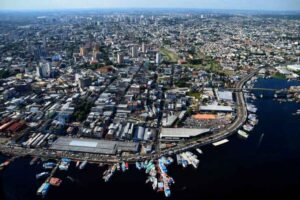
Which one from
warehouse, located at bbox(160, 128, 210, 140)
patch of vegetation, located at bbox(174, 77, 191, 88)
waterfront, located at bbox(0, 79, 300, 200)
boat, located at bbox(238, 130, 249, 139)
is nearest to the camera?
waterfront, located at bbox(0, 79, 300, 200)

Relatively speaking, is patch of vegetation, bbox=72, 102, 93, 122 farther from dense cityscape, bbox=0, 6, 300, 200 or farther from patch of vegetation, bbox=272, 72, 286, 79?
patch of vegetation, bbox=272, 72, 286, 79

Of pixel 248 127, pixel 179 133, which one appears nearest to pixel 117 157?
pixel 179 133

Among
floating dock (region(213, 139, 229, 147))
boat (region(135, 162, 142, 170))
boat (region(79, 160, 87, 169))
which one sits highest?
floating dock (region(213, 139, 229, 147))

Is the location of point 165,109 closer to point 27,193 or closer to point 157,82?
point 157,82

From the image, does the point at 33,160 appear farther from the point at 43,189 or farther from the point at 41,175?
the point at 43,189

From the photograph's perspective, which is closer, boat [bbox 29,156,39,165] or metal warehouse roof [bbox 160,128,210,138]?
boat [bbox 29,156,39,165]

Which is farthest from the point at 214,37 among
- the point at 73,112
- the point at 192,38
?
the point at 73,112

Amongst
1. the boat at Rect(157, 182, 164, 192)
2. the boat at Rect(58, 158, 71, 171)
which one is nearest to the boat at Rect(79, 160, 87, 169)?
the boat at Rect(58, 158, 71, 171)

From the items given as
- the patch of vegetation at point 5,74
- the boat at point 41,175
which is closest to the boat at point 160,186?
the boat at point 41,175

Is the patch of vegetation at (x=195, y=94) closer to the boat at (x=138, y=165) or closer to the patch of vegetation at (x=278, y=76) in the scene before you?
the boat at (x=138, y=165)

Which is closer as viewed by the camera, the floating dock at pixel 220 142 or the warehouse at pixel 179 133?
the floating dock at pixel 220 142
